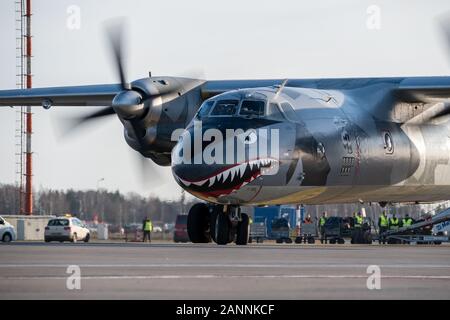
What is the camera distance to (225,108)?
2734cm

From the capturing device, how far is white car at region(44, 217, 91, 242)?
4616 centimetres

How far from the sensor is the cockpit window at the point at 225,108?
27.2m

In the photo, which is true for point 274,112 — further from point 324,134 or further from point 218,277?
point 218,277

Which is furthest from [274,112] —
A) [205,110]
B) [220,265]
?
[220,265]

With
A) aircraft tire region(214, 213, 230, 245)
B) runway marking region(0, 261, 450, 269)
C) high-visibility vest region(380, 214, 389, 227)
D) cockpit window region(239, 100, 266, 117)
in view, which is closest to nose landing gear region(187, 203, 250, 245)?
aircraft tire region(214, 213, 230, 245)

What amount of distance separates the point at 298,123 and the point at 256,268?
10792 mm

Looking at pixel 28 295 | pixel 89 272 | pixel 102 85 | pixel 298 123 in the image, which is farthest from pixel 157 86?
pixel 28 295

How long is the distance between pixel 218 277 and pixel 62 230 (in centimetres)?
3185

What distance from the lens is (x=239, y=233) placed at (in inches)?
1142

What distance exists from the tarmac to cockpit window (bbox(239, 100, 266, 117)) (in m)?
6.24

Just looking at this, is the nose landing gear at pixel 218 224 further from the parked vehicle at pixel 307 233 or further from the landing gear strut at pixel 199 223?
the parked vehicle at pixel 307 233

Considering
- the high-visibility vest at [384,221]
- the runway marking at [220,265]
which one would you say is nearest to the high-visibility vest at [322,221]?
the high-visibility vest at [384,221]

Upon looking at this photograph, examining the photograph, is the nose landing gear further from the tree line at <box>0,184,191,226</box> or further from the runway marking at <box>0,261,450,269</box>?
the tree line at <box>0,184,191,226</box>

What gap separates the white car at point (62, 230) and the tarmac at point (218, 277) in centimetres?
2469
